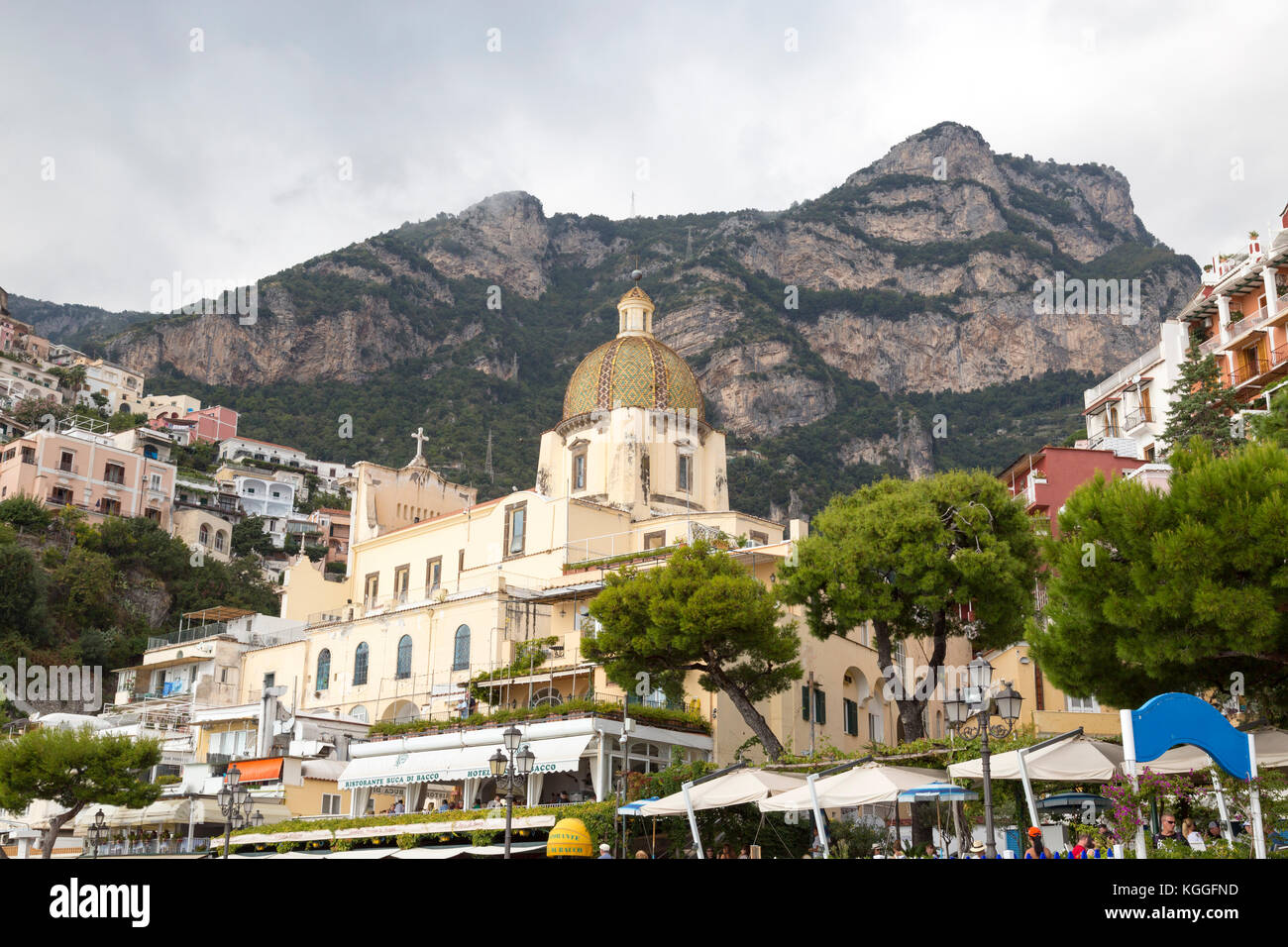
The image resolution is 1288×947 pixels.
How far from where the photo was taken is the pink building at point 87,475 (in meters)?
74.0

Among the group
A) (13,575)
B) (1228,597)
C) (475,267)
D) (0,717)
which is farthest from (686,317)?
(1228,597)

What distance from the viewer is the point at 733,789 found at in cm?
2308

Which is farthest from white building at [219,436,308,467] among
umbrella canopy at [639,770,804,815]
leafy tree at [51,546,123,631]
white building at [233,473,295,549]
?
umbrella canopy at [639,770,804,815]

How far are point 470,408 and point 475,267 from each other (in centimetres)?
4219

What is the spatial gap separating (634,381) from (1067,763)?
28.5 m

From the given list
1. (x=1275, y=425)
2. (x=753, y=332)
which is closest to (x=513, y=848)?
(x=1275, y=425)

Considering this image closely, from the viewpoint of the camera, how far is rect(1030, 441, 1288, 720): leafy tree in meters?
19.4

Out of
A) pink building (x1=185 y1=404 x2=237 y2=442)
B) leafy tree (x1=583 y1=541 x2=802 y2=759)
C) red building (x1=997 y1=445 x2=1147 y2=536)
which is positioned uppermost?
pink building (x1=185 y1=404 x2=237 y2=442)

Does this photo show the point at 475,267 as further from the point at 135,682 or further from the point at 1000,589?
the point at 1000,589

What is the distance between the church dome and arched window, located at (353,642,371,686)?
1155 centimetres

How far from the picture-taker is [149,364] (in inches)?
4793

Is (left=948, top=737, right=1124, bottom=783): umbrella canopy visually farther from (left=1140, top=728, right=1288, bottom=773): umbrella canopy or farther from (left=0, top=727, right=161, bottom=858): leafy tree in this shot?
(left=0, top=727, right=161, bottom=858): leafy tree

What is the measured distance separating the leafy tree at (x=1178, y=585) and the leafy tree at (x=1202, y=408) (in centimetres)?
1580

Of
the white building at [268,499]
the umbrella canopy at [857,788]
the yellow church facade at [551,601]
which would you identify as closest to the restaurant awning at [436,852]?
the yellow church facade at [551,601]
